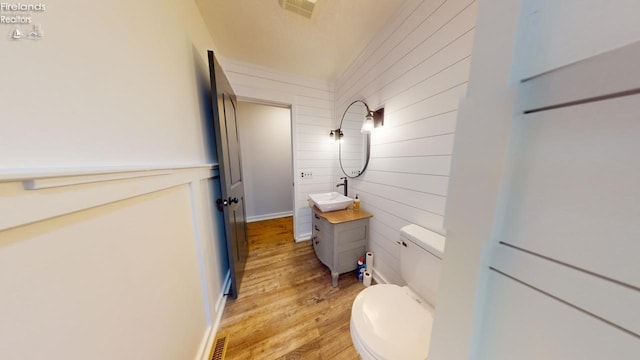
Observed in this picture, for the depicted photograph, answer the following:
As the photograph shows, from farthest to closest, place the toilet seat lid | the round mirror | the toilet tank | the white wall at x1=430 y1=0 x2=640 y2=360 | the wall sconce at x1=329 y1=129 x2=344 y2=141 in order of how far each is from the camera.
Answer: the wall sconce at x1=329 y1=129 x2=344 y2=141, the round mirror, the toilet tank, the toilet seat lid, the white wall at x1=430 y1=0 x2=640 y2=360

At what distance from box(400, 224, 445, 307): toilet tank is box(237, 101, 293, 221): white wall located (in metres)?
2.50

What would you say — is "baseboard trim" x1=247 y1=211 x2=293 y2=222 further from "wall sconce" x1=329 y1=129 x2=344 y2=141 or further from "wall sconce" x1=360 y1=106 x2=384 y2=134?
"wall sconce" x1=360 y1=106 x2=384 y2=134

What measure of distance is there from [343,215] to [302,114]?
1.33 metres

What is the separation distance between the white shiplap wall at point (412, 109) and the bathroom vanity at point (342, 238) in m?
0.12

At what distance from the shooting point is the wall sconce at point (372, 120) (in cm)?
153

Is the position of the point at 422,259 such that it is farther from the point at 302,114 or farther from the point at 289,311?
the point at 302,114

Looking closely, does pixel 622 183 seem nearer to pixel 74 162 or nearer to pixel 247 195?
pixel 74 162

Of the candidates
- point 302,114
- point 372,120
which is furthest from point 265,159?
point 372,120

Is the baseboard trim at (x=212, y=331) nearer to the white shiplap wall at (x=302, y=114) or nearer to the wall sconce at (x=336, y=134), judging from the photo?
the white shiplap wall at (x=302, y=114)

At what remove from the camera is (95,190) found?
49 cm

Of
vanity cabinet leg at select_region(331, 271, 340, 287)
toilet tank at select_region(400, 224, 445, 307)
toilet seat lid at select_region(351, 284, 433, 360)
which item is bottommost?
vanity cabinet leg at select_region(331, 271, 340, 287)

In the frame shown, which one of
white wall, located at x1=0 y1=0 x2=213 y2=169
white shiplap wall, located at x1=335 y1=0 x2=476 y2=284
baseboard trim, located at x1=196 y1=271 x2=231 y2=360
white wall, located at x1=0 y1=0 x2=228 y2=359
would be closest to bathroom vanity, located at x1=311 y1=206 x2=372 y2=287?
white shiplap wall, located at x1=335 y1=0 x2=476 y2=284

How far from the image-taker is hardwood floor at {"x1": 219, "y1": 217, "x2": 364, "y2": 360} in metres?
1.15

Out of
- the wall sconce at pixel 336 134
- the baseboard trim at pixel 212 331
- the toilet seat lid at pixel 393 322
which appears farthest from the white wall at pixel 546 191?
the wall sconce at pixel 336 134
